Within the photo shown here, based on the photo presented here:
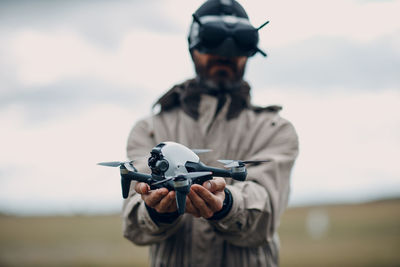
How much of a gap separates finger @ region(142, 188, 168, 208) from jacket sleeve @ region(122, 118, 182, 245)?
1.64ft

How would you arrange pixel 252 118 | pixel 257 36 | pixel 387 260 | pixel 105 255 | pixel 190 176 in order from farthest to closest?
pixel 105 255 < pixel 387 260 < pixel 252 118 < pixel 257 36 < pixel 190 176

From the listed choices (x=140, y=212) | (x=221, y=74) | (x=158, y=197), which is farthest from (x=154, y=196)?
(x=221, y=74)

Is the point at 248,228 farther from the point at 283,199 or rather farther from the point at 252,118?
the point at 252,118

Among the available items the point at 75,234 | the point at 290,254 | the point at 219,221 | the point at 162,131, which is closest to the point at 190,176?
the point at 219,221

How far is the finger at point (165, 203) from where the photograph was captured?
3952 millimetres

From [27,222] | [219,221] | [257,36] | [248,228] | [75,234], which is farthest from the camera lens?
[27,222]

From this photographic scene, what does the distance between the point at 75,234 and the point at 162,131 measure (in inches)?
863

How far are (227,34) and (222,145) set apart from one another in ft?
4.00

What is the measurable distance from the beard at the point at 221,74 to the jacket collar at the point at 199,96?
0.22ft

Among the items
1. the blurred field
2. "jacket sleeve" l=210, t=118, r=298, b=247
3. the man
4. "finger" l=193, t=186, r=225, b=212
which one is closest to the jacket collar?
the man

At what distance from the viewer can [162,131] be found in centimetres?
549

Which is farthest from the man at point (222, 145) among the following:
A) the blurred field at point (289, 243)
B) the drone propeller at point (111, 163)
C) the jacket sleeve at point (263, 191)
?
the blurred field at point (289, 243)

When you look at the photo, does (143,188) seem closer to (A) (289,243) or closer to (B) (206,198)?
(B) (206,198)

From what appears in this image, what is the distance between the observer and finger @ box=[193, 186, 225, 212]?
397cm
